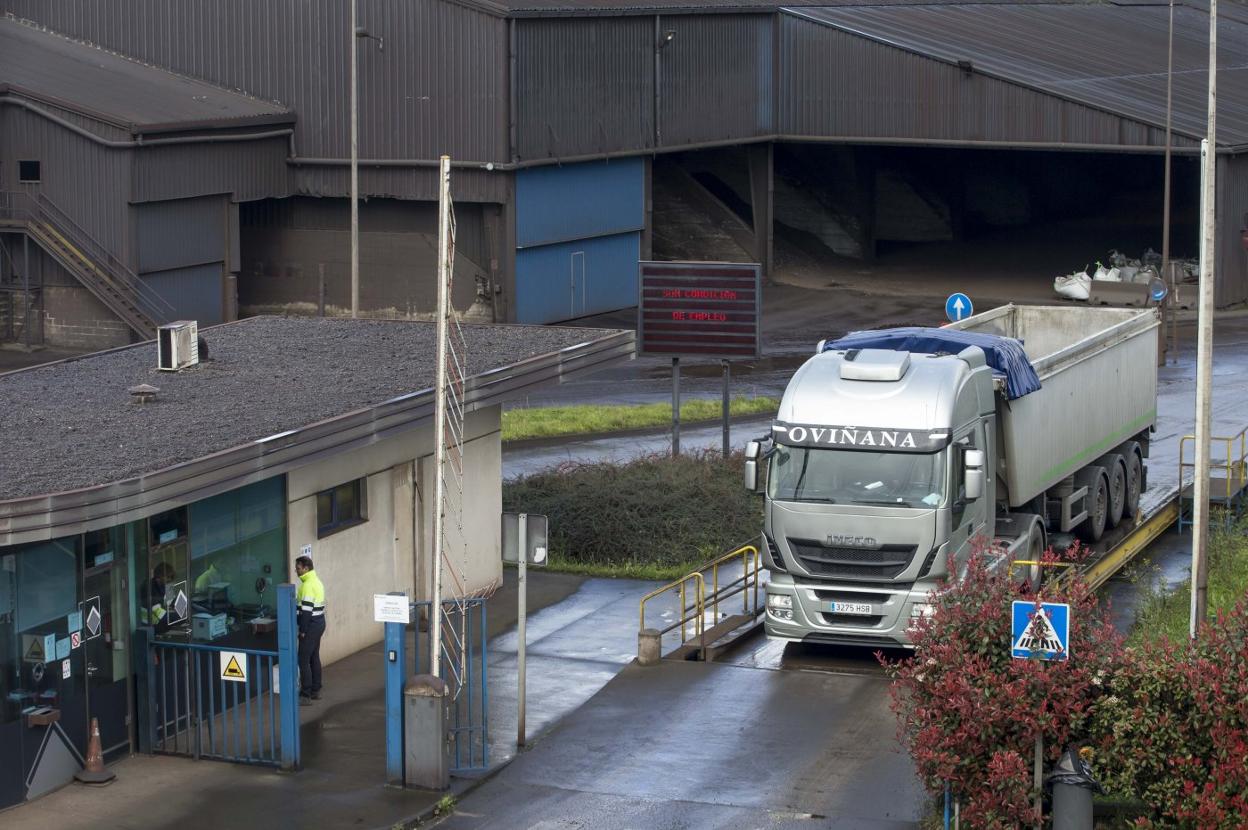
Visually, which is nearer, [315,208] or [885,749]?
[885,749]

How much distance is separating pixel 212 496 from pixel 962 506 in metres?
8.17

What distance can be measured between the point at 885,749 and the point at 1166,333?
110 feet

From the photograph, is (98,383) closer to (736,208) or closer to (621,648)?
(621,648)

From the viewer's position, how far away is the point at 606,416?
38.7 m

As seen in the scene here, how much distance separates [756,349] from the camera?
95.9 ft

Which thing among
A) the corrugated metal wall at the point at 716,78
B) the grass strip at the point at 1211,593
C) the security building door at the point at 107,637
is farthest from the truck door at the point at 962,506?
the corrugated metal wall at the point at 716,78

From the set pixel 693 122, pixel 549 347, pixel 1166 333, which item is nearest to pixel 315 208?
pixel 693 122

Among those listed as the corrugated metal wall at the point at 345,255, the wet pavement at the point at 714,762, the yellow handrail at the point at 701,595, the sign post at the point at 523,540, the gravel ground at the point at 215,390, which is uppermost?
the corrugated metal wall at the point at 345,255


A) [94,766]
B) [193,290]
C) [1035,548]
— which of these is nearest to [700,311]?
[1035,548]

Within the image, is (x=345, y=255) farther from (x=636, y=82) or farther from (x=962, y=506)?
(x=962, y=506)

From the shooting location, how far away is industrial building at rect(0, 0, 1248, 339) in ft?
154

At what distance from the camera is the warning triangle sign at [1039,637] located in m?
13.6

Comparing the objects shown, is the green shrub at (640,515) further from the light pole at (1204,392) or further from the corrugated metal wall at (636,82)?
the corrugated metal wall at (636,82)

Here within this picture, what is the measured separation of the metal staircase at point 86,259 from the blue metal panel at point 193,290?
42 cm
